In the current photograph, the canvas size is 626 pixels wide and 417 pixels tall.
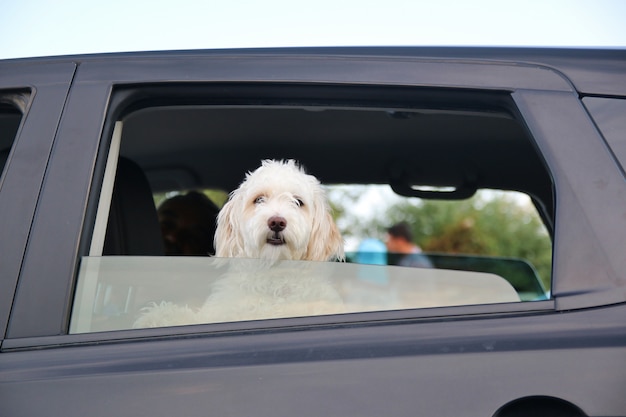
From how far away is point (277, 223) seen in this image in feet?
9.24

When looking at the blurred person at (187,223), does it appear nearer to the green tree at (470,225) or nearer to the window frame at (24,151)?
the window frame at (24,151)

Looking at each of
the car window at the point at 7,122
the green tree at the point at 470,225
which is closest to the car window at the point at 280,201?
the car window at the point at 7,122

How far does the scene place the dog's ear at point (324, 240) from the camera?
2.82 m

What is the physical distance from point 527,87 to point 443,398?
0.77 metres

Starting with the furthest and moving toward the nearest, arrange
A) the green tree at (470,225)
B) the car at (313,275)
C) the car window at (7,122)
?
the green tree at (470,225)
the car window at (7,122)
the car at (313,275)

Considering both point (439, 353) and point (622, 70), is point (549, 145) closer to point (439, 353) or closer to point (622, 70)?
point (622, 70)

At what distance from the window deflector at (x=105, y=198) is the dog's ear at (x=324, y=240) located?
90cm

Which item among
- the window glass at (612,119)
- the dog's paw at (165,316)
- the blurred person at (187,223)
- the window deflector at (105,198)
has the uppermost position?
the blurred person at (187,223)

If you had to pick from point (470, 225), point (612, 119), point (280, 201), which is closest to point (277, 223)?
point (280, 201)

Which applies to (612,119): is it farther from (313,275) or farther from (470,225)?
(470,225)

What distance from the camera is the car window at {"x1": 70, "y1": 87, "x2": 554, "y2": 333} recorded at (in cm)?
185

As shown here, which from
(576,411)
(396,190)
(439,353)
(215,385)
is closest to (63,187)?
(215,385)

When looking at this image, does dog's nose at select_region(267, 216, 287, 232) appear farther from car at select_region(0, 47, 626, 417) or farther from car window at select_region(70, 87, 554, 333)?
car at select_region(0, 47, 626, 417)

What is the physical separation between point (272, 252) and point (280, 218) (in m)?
0.44
